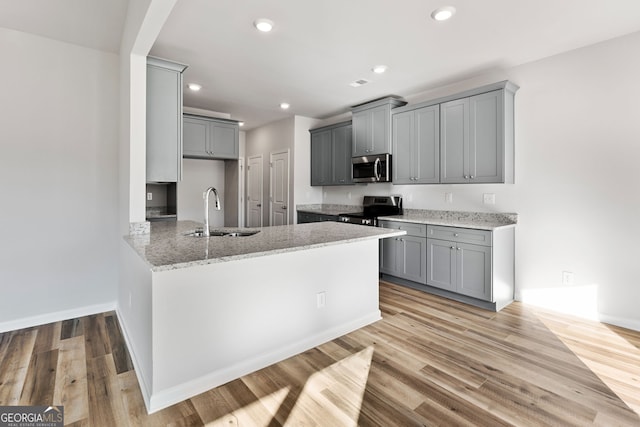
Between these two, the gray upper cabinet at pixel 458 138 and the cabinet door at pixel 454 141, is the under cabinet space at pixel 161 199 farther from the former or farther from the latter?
the cabinet door at pixel 454 141

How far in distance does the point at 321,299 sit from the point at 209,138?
3471 millimetres

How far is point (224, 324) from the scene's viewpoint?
1.99 m

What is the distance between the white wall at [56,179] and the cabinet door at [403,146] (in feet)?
10.9

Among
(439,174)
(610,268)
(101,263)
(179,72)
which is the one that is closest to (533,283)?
(610,268)

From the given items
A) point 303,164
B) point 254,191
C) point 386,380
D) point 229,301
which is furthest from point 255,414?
point 254,191

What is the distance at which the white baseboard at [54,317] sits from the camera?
2.76 meters

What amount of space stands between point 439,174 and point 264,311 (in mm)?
2777

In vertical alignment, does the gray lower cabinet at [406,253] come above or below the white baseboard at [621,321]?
above

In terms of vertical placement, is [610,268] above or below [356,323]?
above

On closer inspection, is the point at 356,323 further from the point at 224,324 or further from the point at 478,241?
the point at 478,241

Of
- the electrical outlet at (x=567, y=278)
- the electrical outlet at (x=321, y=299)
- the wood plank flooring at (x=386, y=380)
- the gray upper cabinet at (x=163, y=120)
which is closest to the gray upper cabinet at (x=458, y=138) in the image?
the electrical outlet at (x=567, y=278)

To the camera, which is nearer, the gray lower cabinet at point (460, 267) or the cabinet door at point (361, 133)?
the gray lower cabinet at point (460, 267)

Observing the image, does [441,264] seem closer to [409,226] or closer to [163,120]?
[409,226]

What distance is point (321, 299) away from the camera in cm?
251
